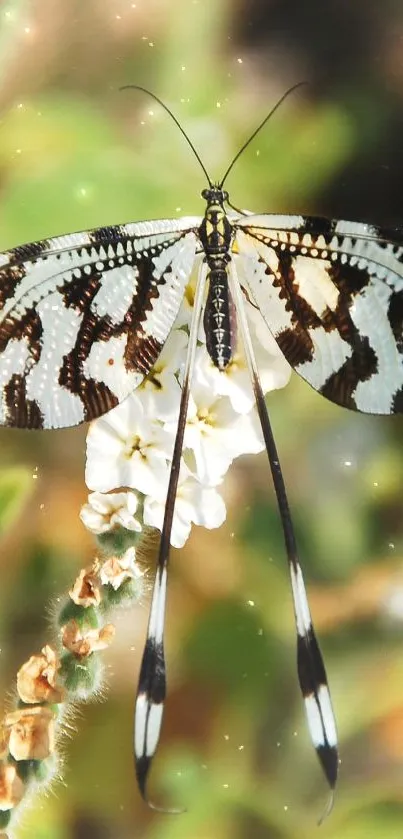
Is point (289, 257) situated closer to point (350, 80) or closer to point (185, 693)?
point (350, 80)

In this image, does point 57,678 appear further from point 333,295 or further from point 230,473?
point 333,295

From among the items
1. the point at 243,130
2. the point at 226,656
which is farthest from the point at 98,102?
the point at 226,656

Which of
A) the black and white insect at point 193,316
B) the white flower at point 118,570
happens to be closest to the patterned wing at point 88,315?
the black and white insect at point 193,316

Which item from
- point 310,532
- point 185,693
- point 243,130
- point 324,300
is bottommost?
point 185,693

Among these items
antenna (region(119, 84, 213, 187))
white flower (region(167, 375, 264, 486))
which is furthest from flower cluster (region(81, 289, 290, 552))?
antenna (region(119, 84, 213, 187))

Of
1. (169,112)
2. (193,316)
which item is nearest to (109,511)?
(193,316)

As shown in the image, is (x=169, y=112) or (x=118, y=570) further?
(x=169, y=112)

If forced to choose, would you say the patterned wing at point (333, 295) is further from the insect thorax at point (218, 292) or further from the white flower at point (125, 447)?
the white flower at point (125, 447)
